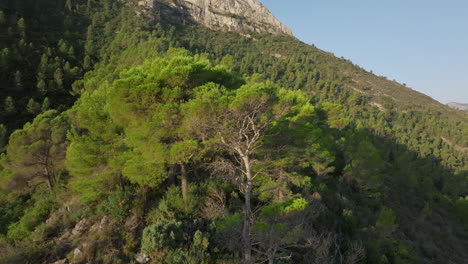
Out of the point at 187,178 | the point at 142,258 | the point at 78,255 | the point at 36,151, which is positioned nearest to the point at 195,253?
the point at 142,258

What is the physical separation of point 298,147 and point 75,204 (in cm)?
1256

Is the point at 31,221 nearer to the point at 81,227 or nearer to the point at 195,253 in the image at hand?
the point at 81,227

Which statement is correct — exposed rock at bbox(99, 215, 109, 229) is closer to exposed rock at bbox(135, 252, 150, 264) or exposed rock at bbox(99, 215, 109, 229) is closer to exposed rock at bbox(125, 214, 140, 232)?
exposed rock at bbox(125, 214, 140, 232)

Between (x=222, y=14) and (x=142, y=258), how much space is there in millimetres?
116698

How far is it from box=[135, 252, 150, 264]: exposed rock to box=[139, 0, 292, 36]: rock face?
82095mm

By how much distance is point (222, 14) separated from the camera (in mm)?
110438

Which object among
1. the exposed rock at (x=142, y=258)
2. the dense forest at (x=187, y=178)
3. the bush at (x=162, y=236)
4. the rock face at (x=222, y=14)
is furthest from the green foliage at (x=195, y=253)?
the rock face at (x=222, y=14)

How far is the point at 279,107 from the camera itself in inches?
365

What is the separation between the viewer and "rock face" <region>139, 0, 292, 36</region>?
9305cm

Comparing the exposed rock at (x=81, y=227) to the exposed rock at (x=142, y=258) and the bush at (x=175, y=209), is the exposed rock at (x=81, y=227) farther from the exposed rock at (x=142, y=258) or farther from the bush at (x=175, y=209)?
the exposed rock at (x=142, y=258)

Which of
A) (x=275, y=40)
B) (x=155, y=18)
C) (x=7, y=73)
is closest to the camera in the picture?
(x=7, y=73)

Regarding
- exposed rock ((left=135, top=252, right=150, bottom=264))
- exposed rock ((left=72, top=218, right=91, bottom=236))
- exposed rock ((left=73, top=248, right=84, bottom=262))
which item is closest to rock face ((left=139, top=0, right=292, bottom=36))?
exposed rock ((left=72, top=218, right=91, bottom=236))

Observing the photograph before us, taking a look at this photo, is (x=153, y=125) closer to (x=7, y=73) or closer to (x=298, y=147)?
(x=298, y=147)

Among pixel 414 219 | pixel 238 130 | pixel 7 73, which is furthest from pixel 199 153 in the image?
pixel 7 73
